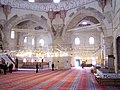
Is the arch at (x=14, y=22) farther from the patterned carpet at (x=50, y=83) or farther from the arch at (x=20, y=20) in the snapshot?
the patterned carpet at (x=50, y=83)

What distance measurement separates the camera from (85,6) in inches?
834

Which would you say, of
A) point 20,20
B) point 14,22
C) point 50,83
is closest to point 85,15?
point 20,20

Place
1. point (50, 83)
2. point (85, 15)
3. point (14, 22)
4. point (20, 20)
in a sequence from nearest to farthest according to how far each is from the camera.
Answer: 1. point (50, 83)
2. point (85, 15)
3. point (14, 22)
4. point (20, 20)

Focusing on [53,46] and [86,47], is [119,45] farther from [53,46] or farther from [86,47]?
[86,47]

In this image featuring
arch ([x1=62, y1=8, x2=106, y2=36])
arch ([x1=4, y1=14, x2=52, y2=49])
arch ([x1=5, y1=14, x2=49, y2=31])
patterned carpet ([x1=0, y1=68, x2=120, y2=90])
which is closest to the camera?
patterned carpet ([x1=0, y1=68, x2=120, y2=90])

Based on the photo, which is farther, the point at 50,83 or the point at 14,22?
the point at 14,22

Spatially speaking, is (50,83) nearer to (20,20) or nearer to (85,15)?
(85,15)

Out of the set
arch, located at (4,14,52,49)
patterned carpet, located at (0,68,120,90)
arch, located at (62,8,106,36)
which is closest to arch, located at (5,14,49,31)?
arch, located at (4,14,52,49)

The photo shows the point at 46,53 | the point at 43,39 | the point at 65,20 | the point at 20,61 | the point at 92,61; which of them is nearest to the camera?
the point at 46,53

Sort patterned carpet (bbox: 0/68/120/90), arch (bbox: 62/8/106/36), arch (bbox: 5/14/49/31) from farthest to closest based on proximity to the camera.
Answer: arch (bbox: 5/14/49/31) < arch (bbox: 62/8/106/36) < patterned carpet (bbox: 0/68/120/90)

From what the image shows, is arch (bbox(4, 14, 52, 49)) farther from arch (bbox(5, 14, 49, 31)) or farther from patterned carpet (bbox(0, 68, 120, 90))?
patterned carpet (bbox(0, 68, 120, 90))

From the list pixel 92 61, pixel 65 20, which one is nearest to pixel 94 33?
pixel 92 61

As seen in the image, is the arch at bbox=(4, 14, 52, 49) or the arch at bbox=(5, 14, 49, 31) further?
the arch at bbox=(5, 14, 49, 31)

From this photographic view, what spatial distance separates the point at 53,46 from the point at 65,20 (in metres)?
3.32
